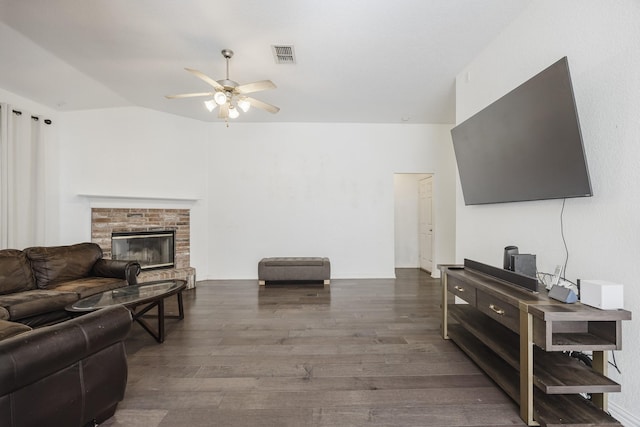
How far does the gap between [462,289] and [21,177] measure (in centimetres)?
532

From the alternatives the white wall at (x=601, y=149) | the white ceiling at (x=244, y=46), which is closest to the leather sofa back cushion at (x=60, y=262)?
the white ceiling at (x=244, y=46)

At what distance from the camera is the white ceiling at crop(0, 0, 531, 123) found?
228 cm

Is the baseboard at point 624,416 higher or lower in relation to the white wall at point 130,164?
lower

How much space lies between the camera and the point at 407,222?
643 centimetres

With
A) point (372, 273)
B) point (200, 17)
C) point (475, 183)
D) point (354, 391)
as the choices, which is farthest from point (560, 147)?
point (372, 273)

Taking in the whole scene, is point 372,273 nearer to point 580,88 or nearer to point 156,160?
point 580,88

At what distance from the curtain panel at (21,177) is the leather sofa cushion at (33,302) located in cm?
105

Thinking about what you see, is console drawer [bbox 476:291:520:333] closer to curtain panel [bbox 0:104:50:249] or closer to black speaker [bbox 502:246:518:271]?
black speaker [bbox 502:246:518:271]

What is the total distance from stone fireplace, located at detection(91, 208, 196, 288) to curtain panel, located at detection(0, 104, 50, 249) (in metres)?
0.67

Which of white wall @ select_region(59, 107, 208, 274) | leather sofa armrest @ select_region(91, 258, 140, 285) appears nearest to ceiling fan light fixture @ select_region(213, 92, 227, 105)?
leather sofa armrest @ select_region(91, 258, 140, 285)

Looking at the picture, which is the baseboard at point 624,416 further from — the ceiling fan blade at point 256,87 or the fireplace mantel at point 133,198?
the fireplace mantel at point 133,198

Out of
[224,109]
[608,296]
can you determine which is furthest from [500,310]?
[224,109]

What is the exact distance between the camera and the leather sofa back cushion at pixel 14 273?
2.84 metres

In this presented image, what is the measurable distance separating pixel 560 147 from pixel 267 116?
4287 mm
